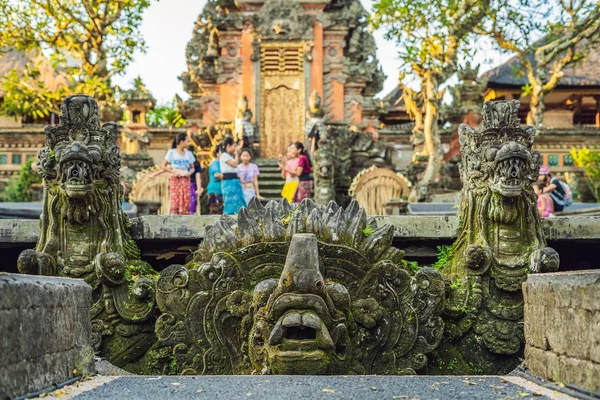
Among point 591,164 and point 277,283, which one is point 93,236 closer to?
point 277,283

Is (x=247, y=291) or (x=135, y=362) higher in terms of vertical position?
(x=247, y=291)

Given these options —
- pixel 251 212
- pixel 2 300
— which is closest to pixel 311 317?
pixel 251 212

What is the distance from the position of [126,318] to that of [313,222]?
142 cm

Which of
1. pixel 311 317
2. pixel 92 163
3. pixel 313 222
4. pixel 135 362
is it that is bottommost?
pixel 135 362

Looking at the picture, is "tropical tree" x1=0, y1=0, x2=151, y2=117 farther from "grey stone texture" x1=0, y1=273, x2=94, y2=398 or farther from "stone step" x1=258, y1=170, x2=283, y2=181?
"grey stone texture" x1=0, y1=273, x2=94, y2=398

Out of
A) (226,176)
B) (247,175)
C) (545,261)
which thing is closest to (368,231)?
(545,261)

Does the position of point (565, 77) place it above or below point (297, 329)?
above

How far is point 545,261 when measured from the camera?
5.18 m

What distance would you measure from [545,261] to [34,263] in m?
3.30

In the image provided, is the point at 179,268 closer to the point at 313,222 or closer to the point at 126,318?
the point at 126,318

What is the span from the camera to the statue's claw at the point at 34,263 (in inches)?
207

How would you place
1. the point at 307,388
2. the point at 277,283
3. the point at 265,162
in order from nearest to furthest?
the point at 307,388 < the point at 277,283 < the point at 265,162

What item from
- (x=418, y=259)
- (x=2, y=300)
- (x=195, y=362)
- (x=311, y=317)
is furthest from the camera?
(x=418, y=259)

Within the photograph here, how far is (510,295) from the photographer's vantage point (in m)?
5.45
